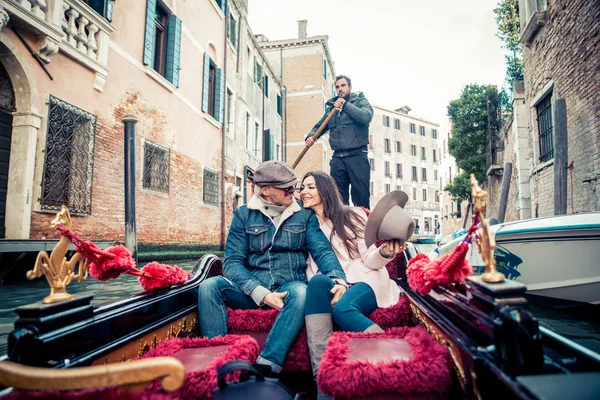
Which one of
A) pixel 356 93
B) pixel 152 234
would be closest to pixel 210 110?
pixel 152 234

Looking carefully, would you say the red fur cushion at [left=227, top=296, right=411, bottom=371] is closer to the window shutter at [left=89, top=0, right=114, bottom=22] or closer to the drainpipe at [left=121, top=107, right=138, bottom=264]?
the drainpipe at [left=121, top=107, right=138, bottom=264]

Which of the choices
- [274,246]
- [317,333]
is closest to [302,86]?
[274,246]

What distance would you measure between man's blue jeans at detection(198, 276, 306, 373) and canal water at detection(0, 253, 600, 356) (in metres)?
1.29

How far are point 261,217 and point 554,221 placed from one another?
269cm

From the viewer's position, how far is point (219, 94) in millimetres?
9547

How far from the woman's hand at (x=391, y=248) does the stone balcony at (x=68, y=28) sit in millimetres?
4402

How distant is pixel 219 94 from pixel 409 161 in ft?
84.0

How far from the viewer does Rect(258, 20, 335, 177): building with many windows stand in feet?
59.0

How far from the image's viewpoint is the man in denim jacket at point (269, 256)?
1.54m

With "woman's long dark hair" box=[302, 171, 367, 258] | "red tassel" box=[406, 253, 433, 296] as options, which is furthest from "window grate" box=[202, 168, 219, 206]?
"red tassel" box=[406, 253, 433, 296]

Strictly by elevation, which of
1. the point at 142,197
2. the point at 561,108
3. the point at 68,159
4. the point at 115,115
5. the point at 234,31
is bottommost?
the point at 142,197

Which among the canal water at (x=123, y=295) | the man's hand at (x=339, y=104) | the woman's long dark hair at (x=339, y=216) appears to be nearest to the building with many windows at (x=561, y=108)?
the canal water at (x=123, y=295)

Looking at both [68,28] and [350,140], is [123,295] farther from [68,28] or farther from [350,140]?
[68,28]

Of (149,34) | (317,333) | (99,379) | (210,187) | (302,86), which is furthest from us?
(302,86)
